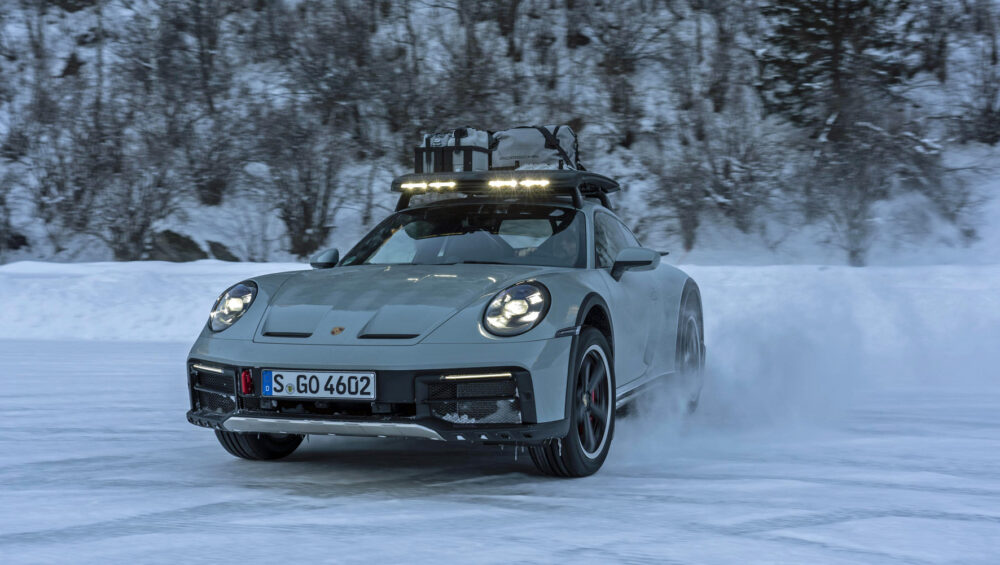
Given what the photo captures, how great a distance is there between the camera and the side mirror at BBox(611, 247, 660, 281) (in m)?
5.49

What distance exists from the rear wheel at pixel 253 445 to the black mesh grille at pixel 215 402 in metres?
0.29

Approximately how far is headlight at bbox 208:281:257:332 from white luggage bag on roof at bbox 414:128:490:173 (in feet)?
7.70

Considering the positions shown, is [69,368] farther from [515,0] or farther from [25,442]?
[515,0]

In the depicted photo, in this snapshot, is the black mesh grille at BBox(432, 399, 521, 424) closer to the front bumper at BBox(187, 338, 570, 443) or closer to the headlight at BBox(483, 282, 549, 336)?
the front bumper at BBox(187, 338, 570, 443)

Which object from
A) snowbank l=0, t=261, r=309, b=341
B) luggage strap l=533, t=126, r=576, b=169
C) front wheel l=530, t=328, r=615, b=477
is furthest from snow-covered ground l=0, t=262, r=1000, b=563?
snowbank l=0, t=261, r=309, b=341

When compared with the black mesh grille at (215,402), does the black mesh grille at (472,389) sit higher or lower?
higher

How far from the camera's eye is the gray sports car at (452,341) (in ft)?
14.1

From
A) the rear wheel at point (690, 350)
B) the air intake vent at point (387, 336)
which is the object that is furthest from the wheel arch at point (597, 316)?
the rear wheel at point (690, 350)

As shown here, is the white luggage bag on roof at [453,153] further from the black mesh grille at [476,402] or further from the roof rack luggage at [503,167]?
Answer: the black mesh grille at [476,402]

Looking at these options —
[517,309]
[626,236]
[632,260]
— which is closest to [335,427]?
[517,309]

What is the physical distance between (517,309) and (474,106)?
17.0 m

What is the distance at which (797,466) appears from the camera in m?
5.05

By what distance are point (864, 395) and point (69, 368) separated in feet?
21.3

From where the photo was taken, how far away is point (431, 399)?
4.28 meters
